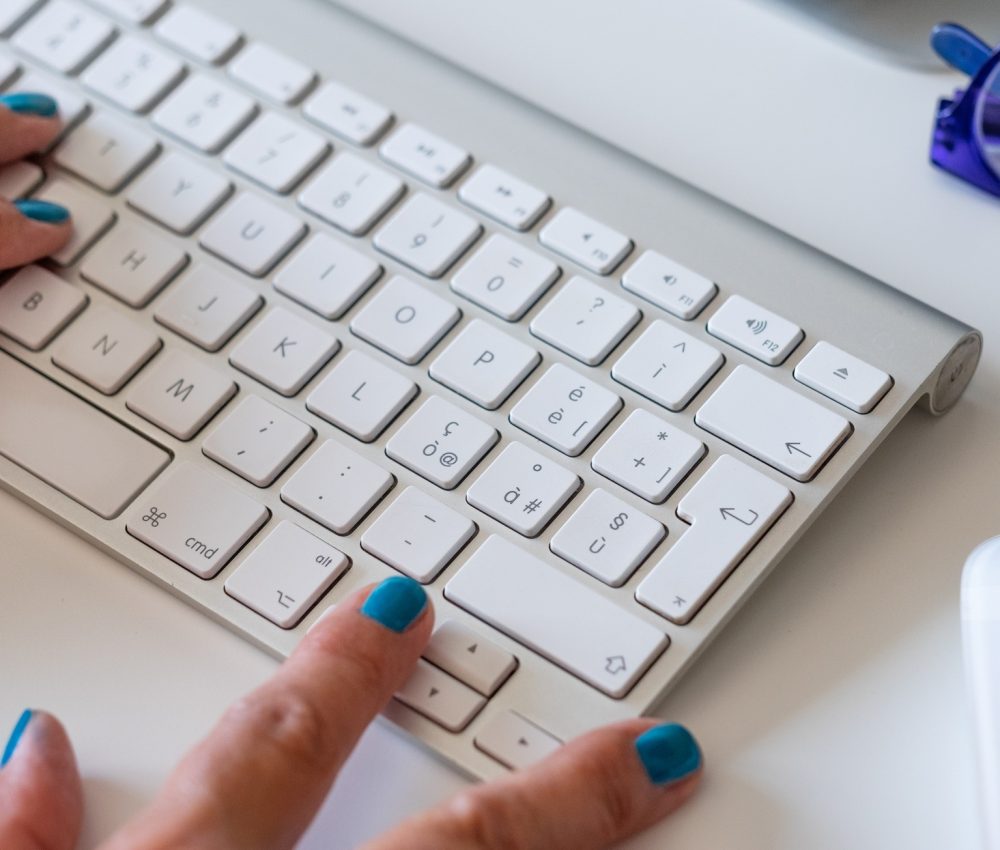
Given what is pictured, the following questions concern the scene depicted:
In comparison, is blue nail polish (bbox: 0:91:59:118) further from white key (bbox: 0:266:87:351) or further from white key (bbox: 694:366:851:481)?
white key (bbox: 694:366:851:481)

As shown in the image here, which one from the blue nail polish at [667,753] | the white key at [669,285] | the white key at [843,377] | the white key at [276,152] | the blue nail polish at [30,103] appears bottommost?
the blue nail polish at [667,753]

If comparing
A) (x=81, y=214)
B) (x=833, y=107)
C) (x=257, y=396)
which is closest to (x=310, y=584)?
(x=257, y=396)

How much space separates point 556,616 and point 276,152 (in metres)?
0.24

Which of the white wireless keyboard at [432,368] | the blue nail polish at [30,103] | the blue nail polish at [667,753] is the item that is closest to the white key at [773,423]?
the white wireless keyboard at [432,368]

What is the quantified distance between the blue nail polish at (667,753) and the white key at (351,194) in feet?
0.77

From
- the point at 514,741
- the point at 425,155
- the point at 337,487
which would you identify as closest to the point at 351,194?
the point at 425,155

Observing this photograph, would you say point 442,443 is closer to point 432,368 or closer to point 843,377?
point 432,368

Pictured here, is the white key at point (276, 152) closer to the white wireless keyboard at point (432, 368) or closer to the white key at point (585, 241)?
the white wireless keyboard at point (432, 368)

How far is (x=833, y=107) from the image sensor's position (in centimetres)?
59

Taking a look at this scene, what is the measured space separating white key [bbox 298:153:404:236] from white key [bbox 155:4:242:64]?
85mm

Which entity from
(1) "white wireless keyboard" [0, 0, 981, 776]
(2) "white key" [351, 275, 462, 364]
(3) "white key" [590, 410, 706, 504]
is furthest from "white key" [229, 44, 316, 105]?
(3) "white key" [590, 410, 706, 504]

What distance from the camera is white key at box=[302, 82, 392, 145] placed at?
553 mm

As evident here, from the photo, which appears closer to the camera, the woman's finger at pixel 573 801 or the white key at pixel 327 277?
the woman's finger at pixel 573 801

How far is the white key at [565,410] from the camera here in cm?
47
